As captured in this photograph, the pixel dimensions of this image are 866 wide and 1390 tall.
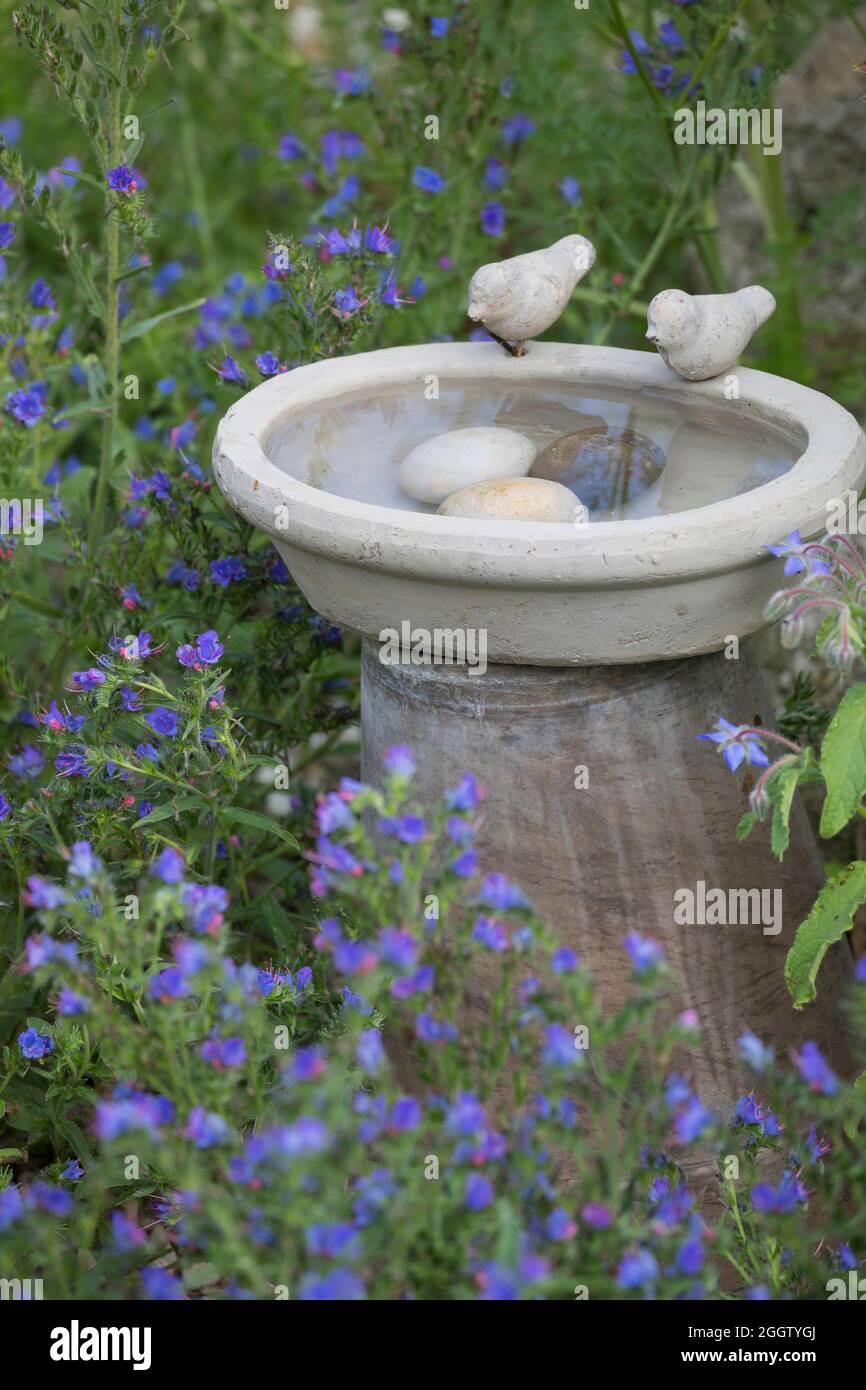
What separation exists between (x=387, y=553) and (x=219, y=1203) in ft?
2.78

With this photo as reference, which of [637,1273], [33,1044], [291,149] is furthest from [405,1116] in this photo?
[291,149]

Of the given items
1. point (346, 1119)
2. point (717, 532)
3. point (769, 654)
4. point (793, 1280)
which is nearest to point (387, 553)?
point (717, 532)

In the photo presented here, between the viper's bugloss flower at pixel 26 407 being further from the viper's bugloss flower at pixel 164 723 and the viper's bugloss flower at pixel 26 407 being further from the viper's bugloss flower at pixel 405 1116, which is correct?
the viper's bugloss flower at pixel 405 1116

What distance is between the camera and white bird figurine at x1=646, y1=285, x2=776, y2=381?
2336 millimetres

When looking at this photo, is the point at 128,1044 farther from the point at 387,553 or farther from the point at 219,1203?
the point at 387,553

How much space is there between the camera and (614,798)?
85.9 inches

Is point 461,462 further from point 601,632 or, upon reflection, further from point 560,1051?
point 560,1051

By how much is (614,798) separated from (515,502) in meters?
0.44

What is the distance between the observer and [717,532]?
6.40 feet

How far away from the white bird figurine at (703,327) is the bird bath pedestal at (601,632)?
56mm

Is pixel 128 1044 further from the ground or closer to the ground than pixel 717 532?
closer to the ground

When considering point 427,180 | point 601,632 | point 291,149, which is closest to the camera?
point 601,632

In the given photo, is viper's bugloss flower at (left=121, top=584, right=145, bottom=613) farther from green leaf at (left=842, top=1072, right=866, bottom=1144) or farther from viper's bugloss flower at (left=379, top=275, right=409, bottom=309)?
green leaf at (left=842, top=1072, right=866, bottom=1144)

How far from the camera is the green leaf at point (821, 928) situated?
203 cm
